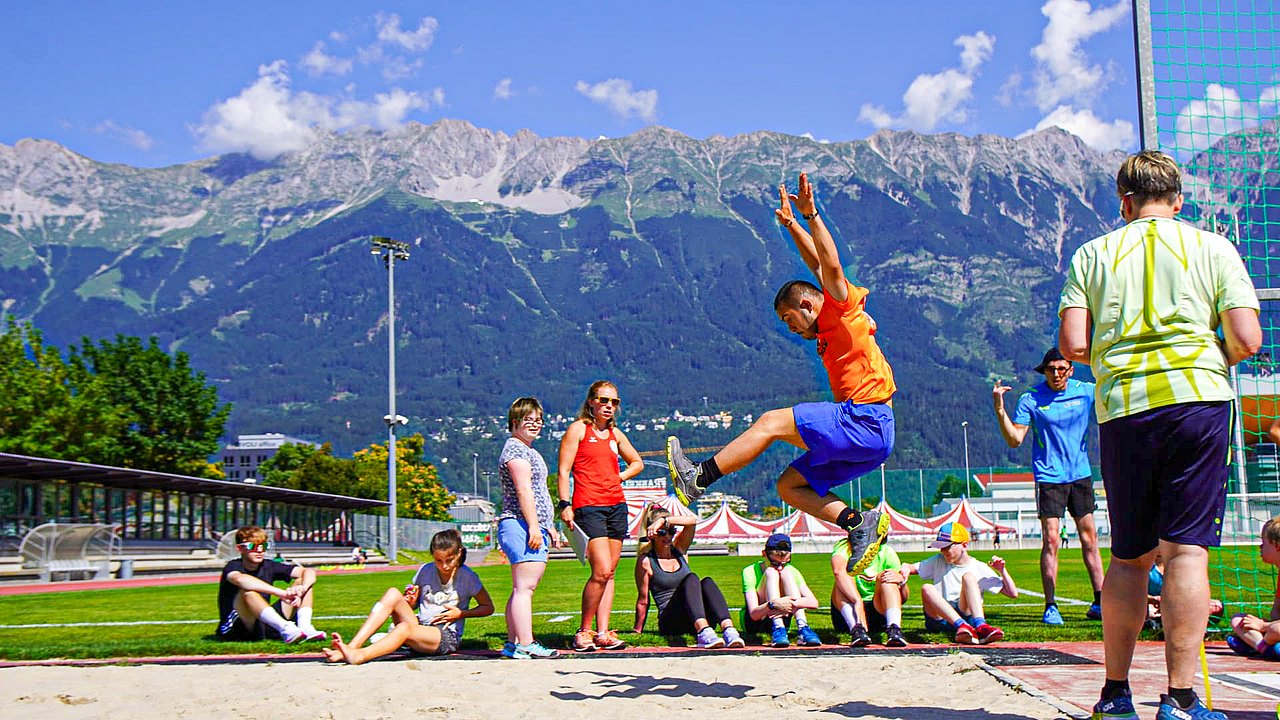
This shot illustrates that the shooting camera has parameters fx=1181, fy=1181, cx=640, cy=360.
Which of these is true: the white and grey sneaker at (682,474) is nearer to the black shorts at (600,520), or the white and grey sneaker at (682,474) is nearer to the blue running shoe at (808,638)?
the black shorts at (600,520)

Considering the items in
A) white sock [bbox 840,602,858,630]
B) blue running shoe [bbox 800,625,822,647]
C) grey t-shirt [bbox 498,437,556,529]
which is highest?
grey t-shirt [bbox 498,437,556,529]

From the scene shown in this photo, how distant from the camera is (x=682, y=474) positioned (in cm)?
654

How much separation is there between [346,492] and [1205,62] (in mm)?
86892

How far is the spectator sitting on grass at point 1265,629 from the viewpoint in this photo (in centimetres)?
721

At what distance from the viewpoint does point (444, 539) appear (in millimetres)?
8891

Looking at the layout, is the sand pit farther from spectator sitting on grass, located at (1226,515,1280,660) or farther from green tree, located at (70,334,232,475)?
green tree, located at (70,334,232,475)

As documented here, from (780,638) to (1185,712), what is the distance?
4380 mm

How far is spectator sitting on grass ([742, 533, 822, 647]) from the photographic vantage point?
9.03 m

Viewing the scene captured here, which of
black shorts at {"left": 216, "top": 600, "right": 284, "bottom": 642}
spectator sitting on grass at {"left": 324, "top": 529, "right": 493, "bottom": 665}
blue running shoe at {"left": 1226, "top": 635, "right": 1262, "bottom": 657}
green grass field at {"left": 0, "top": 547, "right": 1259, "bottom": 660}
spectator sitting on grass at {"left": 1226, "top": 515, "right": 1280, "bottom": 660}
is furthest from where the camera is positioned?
black shorts at {"left": 216, "top": 600, "right": 284, "bottom": 642}

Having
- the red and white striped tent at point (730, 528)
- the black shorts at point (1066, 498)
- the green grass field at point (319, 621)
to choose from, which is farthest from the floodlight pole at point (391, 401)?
the black shorts at point (1066, 498)

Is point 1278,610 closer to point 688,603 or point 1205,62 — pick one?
point 688,603

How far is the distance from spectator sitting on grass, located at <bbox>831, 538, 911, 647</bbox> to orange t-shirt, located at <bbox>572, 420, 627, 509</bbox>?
1708 mm

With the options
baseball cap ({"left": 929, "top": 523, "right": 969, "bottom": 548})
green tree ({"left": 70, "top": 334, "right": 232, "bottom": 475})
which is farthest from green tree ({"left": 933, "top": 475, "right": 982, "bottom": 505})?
baseball cap ({"left": 929, "top": 523, "right": 969, "bottom": 548})

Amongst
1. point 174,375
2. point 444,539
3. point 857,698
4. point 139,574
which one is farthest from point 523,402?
point 174,375
